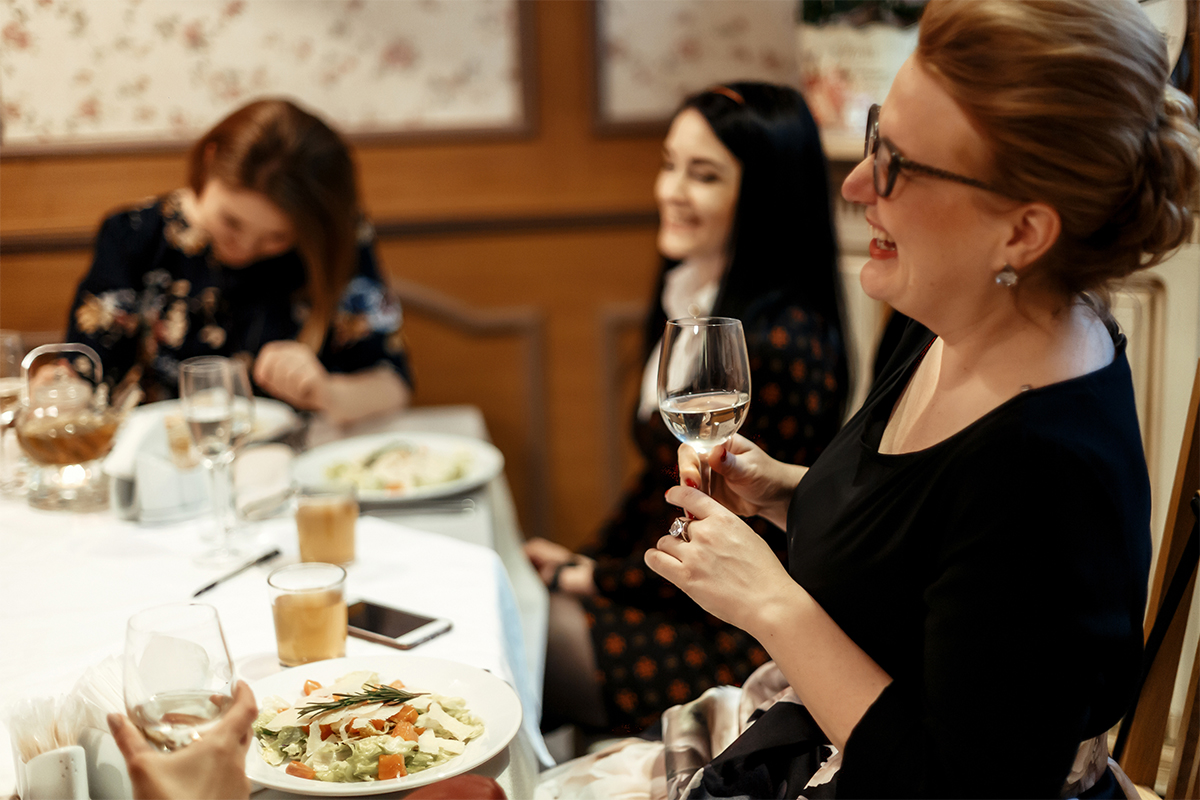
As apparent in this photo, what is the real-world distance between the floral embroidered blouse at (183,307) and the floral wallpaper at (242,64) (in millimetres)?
597

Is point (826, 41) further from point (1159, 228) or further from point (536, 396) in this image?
point (1159, 228)

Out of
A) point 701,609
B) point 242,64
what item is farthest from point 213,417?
point 242,64

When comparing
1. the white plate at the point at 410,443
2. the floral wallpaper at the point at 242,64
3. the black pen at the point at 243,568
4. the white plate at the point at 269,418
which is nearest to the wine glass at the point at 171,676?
the black pen at the point at 243,568

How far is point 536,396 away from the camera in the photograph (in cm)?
333

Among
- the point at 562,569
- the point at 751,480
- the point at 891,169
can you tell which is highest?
the point at 891,169

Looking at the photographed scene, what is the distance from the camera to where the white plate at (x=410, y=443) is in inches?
71.7

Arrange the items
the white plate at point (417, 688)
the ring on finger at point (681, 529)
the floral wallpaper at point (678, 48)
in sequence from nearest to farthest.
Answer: the white plate at point (417, 688), the ring on finger at point (681, 529), the floral wallpaper at point (678, 48)

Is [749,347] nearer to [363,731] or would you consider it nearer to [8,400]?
[363,731]

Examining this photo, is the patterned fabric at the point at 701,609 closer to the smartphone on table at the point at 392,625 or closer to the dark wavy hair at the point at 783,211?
the dark wavy hair at the point at 783,211

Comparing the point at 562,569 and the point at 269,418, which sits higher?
the point at 269,418

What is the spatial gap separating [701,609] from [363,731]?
948mm

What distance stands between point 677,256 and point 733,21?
1366 mm

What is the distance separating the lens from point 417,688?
3.62ft

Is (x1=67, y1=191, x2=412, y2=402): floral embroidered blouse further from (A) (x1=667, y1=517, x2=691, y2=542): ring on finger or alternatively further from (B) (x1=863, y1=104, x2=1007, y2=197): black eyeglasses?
(B) (x1=863, y1=104, x2=1007, y2=197): black eyeglasses
